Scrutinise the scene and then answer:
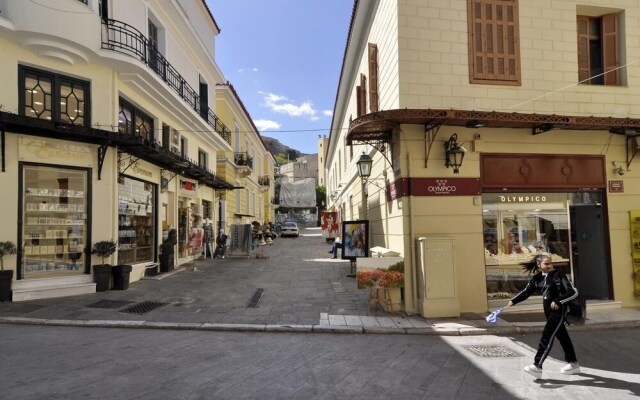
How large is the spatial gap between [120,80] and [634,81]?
1267cm

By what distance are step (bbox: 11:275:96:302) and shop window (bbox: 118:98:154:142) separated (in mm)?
3970

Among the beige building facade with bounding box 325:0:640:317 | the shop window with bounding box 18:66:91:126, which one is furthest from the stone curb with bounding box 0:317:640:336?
the shop window with bounding box 18:66:91:126

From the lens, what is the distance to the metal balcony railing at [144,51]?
1042 centimetres

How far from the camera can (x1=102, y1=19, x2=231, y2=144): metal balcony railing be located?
34.2 feet

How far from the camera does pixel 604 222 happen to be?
9180 millimetres

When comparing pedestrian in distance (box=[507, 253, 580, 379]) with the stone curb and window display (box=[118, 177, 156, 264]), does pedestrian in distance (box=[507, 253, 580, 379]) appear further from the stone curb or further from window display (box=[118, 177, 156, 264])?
window display (box=[118, 177, 156, 264])

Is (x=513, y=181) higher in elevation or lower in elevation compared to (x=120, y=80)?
lower

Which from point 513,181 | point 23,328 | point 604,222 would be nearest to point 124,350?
point 23,328

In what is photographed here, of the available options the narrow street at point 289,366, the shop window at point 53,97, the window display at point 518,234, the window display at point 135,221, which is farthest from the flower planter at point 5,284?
the window display at point 518,234

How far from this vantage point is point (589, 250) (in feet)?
31.1

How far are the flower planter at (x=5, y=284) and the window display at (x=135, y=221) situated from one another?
276cm

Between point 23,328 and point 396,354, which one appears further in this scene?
point 23,328

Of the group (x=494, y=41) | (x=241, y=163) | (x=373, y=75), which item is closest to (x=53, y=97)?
(x=373, y=75)

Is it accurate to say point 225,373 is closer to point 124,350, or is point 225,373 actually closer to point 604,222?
point 124,350
